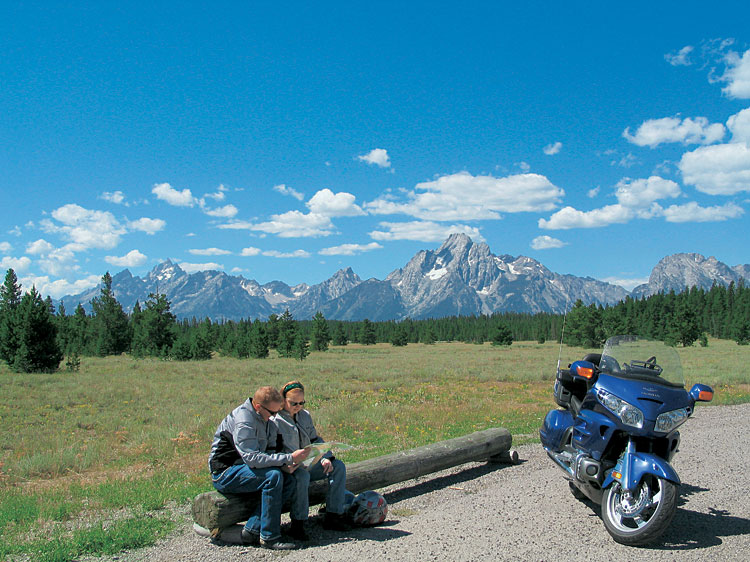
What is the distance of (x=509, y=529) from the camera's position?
5805 millimetres

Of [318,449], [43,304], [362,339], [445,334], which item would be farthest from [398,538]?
[445,334]

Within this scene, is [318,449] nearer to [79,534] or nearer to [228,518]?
[228,518]

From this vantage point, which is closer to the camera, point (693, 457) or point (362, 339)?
point (693, 457)

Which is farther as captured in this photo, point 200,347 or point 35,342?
point 200,347

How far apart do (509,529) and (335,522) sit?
194cm

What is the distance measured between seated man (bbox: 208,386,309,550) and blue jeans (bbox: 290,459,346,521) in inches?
3.8

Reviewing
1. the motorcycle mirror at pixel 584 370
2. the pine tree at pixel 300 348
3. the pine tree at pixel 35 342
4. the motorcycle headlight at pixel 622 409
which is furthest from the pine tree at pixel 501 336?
the motorcycle headlight at pixel 622 409

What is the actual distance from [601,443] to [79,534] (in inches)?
228

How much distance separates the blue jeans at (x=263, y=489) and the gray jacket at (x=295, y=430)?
16.2 inches

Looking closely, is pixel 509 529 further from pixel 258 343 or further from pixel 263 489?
pixel 258 343

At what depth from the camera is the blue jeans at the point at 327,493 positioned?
18.7 ft

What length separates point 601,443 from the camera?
5.71 m

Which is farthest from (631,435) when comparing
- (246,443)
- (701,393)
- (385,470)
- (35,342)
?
(35,342)

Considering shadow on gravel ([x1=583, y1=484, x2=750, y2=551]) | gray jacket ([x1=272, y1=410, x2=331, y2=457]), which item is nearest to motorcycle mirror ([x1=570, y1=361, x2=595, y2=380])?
shadow on gravel ([x1=583, y1=484, x2=750, y2=551])
